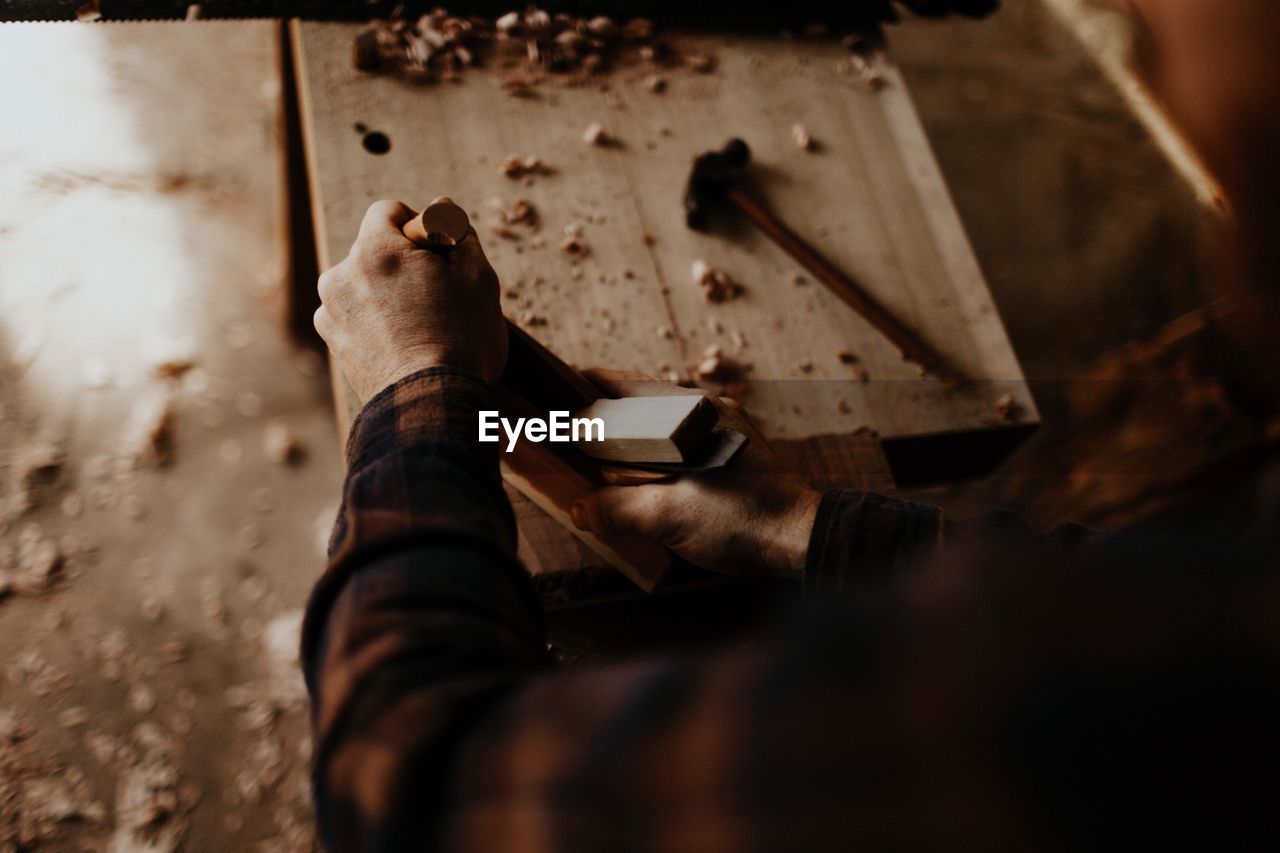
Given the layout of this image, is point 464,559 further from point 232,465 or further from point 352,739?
point 232,465

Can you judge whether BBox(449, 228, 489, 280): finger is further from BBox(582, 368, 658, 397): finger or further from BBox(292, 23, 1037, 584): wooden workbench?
BBox(292, 23, 1037, 584): wooden workbench

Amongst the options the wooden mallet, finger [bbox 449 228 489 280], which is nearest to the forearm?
finger [bbox 449 228 489 280]

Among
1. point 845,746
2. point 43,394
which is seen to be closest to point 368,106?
point 43,394

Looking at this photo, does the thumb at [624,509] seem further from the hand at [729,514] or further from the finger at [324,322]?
the finger at [324,322]

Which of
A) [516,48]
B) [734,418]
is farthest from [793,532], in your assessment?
[516,48]

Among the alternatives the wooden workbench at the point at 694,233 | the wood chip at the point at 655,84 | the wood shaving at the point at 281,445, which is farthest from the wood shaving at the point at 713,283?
the wood shaving at the point at 281,445

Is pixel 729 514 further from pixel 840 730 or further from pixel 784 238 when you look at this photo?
pixel 784 238

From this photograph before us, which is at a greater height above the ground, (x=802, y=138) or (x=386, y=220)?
(x=386, y=220)
